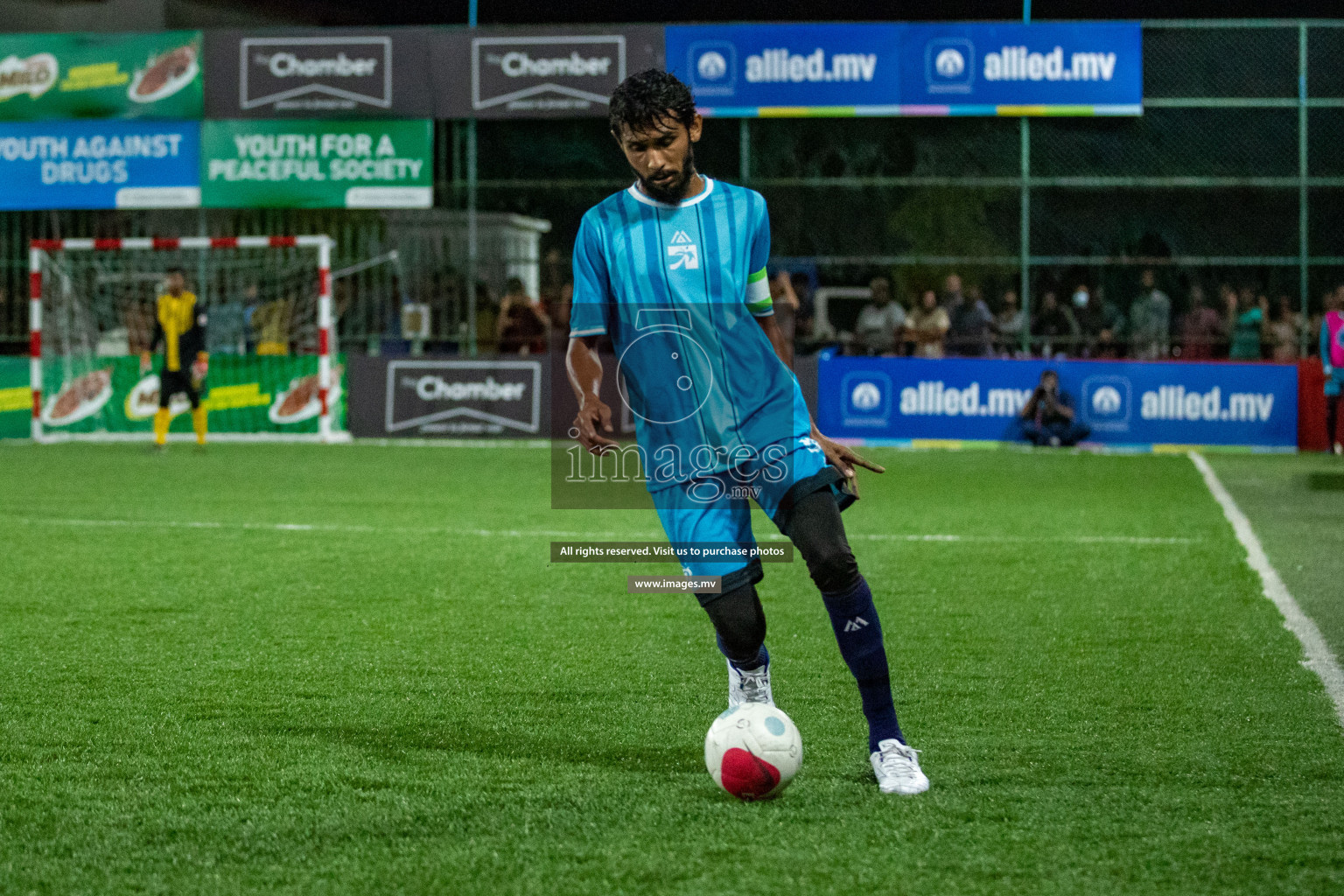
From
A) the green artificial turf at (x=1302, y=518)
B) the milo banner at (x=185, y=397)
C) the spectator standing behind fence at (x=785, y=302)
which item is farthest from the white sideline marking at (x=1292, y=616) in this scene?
the milo banner at (x=185, y=397)

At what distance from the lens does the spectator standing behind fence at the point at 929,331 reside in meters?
19.8

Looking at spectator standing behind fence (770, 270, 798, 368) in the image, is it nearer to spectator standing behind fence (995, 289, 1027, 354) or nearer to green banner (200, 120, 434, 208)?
spectator standing behind fence (995, 289, 1027, 354)

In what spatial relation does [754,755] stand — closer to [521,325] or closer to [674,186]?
[674,186]

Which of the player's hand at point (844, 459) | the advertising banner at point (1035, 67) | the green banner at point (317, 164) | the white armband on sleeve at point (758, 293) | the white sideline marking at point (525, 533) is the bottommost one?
the white sideline marking at point (525, 533)

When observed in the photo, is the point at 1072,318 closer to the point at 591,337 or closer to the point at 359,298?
the point at 359,298

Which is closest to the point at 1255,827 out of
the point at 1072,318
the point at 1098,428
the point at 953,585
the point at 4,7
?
the point at 953,585

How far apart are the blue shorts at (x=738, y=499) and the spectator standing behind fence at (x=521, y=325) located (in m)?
15.7

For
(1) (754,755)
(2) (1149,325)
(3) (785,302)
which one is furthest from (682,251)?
(2) (1149,325)

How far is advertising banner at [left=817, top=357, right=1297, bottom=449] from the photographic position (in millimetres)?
18781

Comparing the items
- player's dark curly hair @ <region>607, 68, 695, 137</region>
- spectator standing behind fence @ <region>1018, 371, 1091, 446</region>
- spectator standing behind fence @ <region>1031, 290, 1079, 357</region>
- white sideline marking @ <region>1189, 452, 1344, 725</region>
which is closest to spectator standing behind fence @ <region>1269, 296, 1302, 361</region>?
spectator standing behind fence @ <region>1031, 290, 1079, 357</region>

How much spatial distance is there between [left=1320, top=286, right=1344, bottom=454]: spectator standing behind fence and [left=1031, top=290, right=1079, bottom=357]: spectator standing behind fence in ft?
9.30

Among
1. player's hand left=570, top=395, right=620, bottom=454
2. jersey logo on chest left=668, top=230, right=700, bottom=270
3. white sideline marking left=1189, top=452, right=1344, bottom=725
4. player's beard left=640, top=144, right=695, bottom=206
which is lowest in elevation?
white sideline marking left=1189, top=452, right=1344, bottom=725

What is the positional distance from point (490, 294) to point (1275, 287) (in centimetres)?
1255

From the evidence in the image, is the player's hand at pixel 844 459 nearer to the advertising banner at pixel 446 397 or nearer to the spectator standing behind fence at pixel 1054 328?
the advertising banner at pixel 446 397
